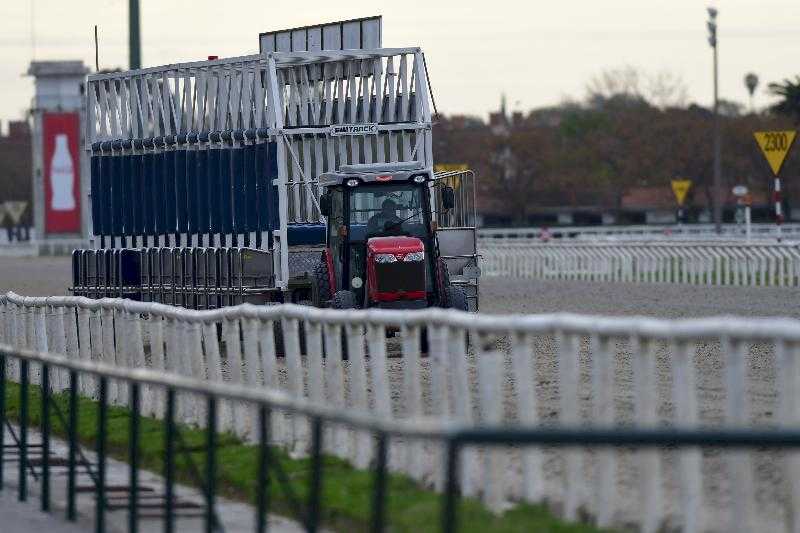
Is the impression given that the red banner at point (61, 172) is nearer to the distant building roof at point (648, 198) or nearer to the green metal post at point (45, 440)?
the distant building roof at point (648, 198)

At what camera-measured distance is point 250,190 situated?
2456cm

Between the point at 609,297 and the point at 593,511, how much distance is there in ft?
Answer: 91.5

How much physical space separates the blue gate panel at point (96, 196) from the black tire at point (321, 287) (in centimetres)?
538

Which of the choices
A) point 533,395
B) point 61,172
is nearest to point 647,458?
point 533,395

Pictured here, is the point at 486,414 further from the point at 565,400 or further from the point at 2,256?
the point at 2,256

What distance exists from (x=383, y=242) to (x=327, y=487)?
1399 cm

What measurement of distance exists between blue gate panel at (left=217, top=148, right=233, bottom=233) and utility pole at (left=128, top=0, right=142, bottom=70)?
221 cm

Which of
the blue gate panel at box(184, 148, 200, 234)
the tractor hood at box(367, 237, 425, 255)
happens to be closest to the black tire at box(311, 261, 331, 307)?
the tractor hood at box(367, 237, 425, 255)

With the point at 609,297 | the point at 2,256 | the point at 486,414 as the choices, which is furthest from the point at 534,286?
the point at 2,256

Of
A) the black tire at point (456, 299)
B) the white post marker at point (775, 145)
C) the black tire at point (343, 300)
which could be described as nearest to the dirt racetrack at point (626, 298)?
the white post marker at point (775, 145)

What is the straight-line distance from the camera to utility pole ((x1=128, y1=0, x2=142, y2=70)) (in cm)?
2614

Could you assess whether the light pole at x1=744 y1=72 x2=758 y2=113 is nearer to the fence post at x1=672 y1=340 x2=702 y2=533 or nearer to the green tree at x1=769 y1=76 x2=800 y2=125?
the green tree at x1=769 y1=76 x2=800 y2=125

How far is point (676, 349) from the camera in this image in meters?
8.52

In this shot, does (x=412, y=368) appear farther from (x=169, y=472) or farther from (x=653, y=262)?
(x=653, y=262)
